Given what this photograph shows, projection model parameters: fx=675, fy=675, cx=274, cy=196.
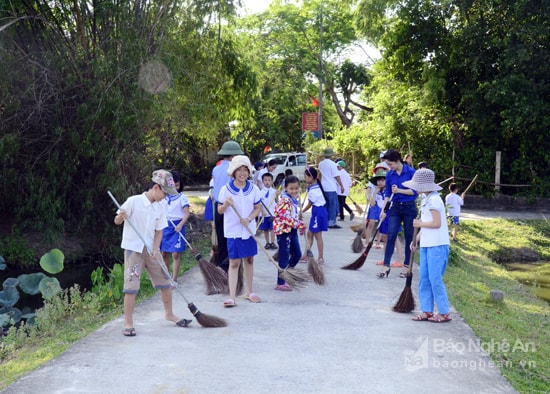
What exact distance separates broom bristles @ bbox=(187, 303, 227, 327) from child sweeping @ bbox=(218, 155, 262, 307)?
83cm

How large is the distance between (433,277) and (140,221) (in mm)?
2886

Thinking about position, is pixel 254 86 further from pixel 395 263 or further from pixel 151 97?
pixel 395 263

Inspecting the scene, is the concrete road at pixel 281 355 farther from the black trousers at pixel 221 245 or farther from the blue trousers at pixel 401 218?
the blue trousers at pixel 401 218

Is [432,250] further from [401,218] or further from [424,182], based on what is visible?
[401,218]

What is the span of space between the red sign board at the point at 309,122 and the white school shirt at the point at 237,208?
72.7 feet

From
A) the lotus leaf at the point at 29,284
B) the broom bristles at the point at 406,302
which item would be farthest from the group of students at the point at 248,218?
the lotus leaf at the point at 29,284

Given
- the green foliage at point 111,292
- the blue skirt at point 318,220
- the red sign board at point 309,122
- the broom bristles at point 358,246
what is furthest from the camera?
the red sign board at point 309,122

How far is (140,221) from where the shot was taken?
6.24 metres

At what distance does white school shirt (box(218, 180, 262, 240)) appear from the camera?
7.36 m

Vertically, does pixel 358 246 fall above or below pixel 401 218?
below

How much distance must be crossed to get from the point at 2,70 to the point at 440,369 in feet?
35.7

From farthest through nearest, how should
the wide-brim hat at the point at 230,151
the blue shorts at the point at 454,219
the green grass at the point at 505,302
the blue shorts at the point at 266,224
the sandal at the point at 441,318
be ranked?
the blue shorts at the point at 454,219, the blue shorts at the point at 266,224, the wide-brim hat at the point at 230,151, the sandal at the point at 441,318, the green grass at the point at 505,302

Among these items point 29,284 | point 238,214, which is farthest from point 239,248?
point 29,284

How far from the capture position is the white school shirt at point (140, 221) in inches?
244
